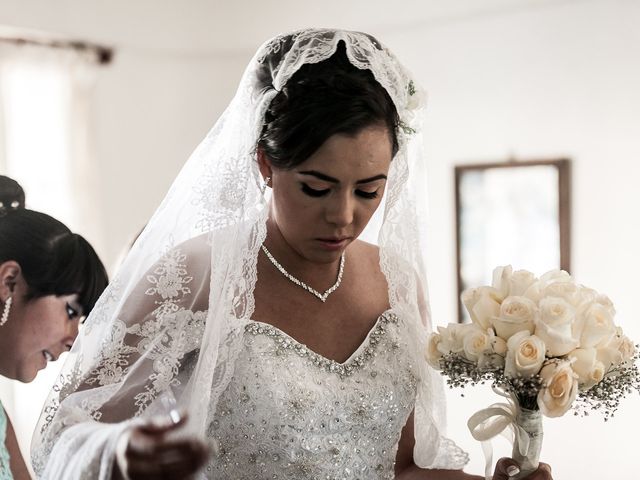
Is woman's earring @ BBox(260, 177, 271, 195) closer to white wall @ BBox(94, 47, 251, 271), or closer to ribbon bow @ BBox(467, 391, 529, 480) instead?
ribbon bow @ BBox(467, 391, 529, 480)

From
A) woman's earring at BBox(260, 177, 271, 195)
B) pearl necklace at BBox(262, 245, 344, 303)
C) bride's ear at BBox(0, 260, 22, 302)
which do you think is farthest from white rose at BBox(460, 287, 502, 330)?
bride's ear at BBox(0, 260, 22, 302)

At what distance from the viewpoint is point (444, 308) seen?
4406mm

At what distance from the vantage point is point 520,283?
5.32 feet

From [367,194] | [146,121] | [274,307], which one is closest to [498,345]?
[367,194]

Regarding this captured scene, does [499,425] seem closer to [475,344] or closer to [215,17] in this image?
[475,344]

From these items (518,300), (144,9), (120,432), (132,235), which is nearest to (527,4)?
(144,9)

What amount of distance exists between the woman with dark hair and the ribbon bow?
1.21m

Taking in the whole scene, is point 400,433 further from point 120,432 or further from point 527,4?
point 527,4

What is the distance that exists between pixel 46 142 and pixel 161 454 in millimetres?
3388

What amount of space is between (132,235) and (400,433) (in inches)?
120

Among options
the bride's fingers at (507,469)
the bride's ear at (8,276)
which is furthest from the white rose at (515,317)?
the bride's ear at (8,276)

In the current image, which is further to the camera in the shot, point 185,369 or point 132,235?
point 132,235

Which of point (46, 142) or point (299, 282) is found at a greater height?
point (46, 142)

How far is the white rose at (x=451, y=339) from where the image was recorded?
163cm
